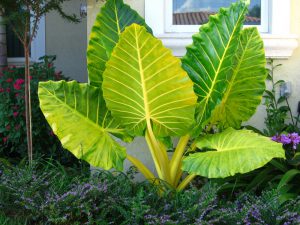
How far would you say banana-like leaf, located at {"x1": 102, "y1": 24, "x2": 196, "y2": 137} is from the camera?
3.28 m

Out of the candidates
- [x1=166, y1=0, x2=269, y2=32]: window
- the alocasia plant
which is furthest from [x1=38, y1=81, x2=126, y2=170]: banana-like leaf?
[x1=166, y1=0, x2=269, y2=32]: window

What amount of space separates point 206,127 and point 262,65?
2.10ft

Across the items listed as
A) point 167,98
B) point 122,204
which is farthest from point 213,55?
point 122,204

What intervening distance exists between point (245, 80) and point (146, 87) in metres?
0.90

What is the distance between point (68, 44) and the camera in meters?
6.64

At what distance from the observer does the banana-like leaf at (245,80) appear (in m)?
3.90

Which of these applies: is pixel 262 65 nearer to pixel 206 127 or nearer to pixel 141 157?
pixel 206 127

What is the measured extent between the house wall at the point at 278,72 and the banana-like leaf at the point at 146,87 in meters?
0.66

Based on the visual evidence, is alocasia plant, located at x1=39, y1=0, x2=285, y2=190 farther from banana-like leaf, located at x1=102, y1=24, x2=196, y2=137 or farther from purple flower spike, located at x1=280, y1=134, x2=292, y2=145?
purple flower spike, located at x1=280, y1=134, x2=292, y2=145

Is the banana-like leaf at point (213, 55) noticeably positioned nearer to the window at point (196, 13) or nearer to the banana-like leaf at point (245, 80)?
the banana-like leaf at point (245, 80)

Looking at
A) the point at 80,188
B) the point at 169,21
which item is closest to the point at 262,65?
the point at 169,21

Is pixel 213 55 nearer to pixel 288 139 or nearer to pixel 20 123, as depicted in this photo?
pixel 288 139

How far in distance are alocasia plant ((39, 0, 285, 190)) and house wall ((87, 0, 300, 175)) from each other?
1.30ft

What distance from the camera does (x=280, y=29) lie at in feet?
14.2
